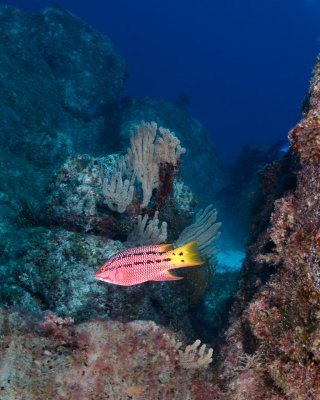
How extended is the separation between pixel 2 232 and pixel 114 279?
403 centimetres

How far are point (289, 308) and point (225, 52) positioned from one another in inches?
4578

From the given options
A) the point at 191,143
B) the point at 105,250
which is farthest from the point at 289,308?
Result: the point at 191,143

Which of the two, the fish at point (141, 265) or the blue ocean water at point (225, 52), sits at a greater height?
the blue ocean water at point (225, 52)

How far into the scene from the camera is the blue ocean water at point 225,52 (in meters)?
79.4

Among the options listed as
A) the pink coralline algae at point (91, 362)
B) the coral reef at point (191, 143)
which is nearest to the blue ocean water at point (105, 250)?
the pink coralline algae at point (91, 362)

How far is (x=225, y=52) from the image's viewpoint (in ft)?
356

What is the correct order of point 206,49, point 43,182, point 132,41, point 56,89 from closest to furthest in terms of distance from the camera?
point 43,182, point 56,89, point 132,41, point 206,49

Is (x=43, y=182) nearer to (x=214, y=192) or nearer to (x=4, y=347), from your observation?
(x=4, y=347)

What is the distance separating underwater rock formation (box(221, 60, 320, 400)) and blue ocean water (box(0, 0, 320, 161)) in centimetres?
6464

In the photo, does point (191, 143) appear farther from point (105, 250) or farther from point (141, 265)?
point (141, 265)

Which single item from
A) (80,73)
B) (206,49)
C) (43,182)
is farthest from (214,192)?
(206,49)

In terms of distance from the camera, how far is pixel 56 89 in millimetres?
14594

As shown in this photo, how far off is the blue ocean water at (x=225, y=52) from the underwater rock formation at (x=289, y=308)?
212ft

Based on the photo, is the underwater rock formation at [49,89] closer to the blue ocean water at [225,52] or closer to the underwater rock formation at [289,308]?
the underwater rock formation at [289,308]
